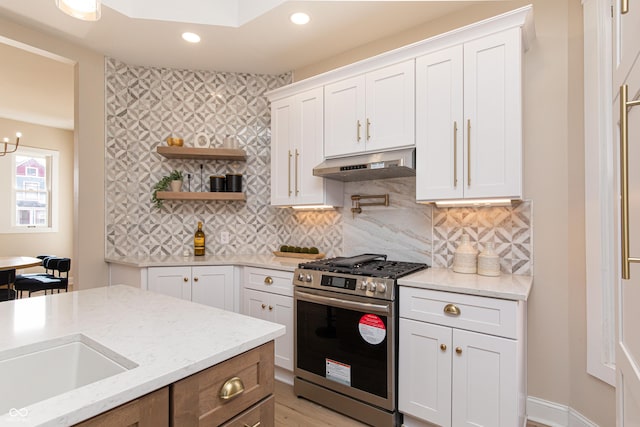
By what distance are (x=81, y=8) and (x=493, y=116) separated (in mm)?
2142

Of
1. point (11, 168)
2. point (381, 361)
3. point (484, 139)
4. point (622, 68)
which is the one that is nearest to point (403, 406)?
point (381, 361)

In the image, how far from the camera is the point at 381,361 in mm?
2086

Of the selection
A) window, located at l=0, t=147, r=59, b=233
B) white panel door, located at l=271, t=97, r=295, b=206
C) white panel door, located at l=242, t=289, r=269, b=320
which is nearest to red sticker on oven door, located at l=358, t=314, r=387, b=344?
white panel door, located at l=242, t=289, r=269, b=320

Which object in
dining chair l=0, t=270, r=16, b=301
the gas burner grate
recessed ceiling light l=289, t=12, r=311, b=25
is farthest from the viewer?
dining chair l=0, t=270, r=16, b=301

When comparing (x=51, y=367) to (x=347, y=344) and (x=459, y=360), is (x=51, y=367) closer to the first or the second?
(x=347, y=344)

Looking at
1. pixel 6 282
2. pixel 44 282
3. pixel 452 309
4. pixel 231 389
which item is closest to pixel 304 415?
pixel 452 309

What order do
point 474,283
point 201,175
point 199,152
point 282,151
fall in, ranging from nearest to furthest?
1. point 474,283
2. point 282,151
3. point 199,152
4. point 201,175

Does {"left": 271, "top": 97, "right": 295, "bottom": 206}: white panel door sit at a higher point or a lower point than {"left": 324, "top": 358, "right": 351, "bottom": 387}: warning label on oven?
higher

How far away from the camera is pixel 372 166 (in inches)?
93.4

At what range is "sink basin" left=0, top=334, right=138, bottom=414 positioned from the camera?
0.93m

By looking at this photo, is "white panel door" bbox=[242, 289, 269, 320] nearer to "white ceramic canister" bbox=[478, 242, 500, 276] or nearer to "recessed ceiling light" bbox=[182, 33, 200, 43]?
"white ceramic canister" bbox=[478, 242, 500, 276]

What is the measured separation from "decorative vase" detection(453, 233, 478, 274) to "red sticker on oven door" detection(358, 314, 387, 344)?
2.21 feet

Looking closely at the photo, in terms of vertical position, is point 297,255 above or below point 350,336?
above

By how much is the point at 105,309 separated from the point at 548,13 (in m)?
2.96
